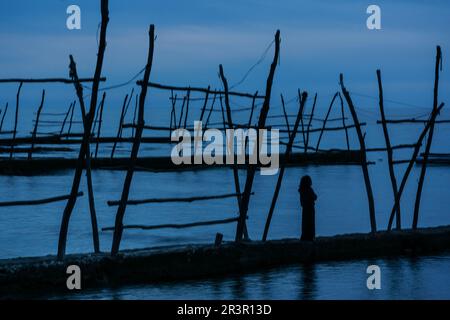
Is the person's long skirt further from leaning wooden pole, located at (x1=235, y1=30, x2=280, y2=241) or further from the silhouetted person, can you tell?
leaning wooden pole, located at (x1=235, y1=30, x2=280, y2=241)

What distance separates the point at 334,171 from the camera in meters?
20.7

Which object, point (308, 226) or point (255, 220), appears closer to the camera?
point (308, 226)

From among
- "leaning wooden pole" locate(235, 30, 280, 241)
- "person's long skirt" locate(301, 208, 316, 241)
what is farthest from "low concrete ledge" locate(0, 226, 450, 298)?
"leaning wooden pole" locate(235, 30, 280, 241)

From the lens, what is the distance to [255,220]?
1220 centimetres

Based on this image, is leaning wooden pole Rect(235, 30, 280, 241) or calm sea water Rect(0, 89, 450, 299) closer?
calm sea water Rect(0, 89, 450, 299)

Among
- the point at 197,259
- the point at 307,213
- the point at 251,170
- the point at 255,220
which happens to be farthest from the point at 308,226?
the point at 255,220

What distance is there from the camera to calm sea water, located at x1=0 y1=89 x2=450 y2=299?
21.1ft

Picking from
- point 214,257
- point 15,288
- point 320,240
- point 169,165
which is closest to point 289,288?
point 214,257

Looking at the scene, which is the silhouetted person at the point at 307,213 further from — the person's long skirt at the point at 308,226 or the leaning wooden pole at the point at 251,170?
the leaning wooden pole at the point at 251,170

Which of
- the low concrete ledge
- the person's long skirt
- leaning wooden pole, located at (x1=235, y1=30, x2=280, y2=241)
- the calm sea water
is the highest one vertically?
leaning wooden pole, located at (x1=235, y1=30, x2=280, y2=241)

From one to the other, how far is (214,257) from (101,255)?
98 cm

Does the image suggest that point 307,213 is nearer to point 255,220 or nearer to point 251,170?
point 251,170

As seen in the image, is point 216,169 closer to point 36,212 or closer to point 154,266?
point 36,212
